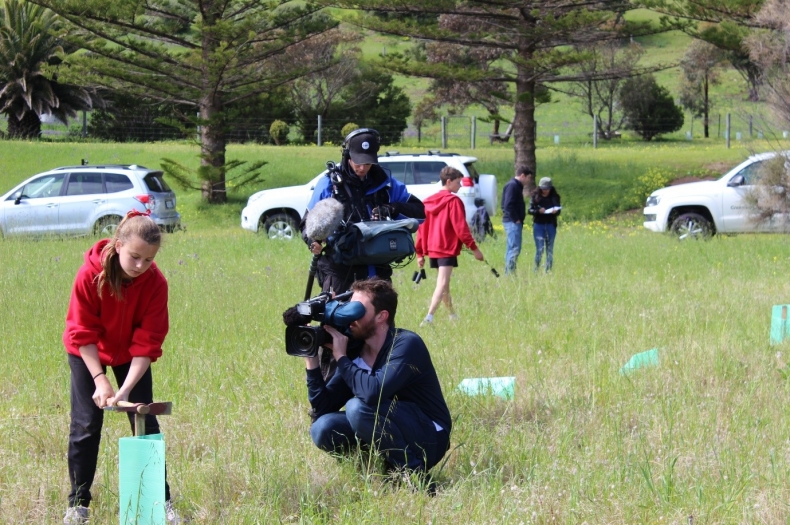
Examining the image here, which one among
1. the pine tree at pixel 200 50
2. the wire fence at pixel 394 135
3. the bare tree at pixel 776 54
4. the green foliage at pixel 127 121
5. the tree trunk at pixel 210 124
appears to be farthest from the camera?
the green foliage at pixel 127 121

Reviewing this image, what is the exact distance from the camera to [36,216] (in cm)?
1939

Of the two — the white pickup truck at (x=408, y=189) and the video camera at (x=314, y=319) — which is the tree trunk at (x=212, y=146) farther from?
the video camera at (x=314, y=319)

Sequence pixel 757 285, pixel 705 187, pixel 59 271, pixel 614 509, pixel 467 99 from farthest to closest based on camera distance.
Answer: pixel 467 99 → pixel 705 187 → pixel 59 271 → pixel 757 285 → pixel 614 509

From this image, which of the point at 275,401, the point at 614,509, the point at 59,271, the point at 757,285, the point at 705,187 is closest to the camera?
the point at 614,509

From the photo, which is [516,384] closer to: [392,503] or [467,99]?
[392,503]

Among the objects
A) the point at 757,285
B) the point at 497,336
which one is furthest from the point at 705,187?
the point at 497,336

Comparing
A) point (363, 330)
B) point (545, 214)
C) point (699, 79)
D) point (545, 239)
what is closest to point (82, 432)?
point (363, 330)

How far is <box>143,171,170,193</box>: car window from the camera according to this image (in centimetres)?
1970

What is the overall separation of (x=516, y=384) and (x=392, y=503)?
2.41 meters

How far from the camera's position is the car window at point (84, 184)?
19.6 metres

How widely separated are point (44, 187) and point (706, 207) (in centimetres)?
1290

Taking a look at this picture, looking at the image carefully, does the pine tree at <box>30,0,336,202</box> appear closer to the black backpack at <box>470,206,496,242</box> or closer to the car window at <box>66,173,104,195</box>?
the car window at <box>66,173,104,195</box>

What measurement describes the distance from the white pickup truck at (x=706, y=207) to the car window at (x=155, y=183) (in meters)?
9.70

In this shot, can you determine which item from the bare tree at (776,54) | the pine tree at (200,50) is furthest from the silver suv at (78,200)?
the bare tree at (776,54)
